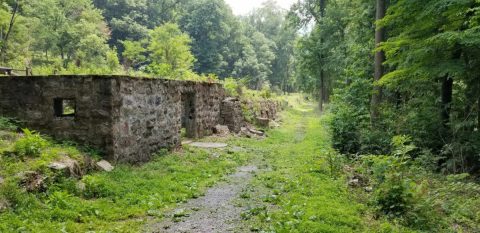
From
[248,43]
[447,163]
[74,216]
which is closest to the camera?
[74,216]

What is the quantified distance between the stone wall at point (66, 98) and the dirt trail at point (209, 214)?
2911mm

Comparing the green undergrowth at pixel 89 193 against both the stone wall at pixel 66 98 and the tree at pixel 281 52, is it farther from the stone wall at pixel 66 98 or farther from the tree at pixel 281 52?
the tree at pixel 281 52

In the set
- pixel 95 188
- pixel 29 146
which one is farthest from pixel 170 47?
pixel 95 188

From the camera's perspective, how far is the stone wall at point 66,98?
26.7ft

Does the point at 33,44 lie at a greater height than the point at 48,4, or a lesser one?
lesser

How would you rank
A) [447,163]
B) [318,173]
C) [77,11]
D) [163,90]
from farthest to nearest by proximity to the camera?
[77,11]
[163,90]
[447,163]
[318,173]

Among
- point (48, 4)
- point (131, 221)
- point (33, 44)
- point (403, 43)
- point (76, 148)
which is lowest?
point (131, 221)

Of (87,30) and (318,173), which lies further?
(87,30)

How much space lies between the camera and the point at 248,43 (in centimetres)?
6200

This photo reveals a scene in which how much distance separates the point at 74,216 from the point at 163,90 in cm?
557

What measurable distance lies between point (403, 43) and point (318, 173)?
4.38 m

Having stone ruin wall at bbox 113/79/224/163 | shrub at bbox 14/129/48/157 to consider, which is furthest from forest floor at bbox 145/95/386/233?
shrub at bbox 14/129/48/157

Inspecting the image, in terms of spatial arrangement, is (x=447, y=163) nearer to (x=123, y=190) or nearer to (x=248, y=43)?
(x=123, y=190)

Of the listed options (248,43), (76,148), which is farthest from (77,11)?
(76,148)
